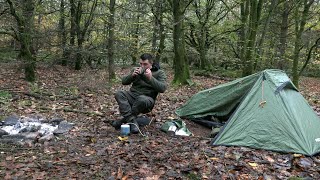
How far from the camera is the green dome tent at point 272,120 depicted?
191 inches

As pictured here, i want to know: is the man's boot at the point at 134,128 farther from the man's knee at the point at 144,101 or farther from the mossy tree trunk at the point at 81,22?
the mossy tree trunk at the point at 81,22

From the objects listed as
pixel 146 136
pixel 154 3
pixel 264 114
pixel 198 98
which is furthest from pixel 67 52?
pixel 264 114

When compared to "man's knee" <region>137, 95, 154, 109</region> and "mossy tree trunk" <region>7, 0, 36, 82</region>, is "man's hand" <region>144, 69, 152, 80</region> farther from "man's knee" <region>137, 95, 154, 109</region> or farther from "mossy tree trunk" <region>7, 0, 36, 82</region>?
"mossy tree trunk" <region>7, 0, 36, 82</region>

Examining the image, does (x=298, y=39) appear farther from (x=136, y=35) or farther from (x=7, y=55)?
(x=7, y=55)

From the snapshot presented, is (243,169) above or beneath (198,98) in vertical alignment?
beneath

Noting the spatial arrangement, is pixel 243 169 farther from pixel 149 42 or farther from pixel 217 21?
pixel 149 42

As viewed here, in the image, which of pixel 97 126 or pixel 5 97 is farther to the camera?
pixel 5 97

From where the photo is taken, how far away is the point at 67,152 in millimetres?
4574

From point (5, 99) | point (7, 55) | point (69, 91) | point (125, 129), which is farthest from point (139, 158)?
point (7, 55)

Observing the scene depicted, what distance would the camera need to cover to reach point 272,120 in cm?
510

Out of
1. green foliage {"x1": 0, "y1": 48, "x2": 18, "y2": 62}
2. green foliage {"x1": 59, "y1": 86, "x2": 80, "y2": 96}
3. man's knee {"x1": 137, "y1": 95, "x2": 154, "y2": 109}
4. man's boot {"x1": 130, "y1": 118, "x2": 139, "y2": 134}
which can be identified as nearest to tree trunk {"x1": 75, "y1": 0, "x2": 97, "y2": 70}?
green foliage {"x1": 0, "y1": 48, "x2": 18, "y2": 62}

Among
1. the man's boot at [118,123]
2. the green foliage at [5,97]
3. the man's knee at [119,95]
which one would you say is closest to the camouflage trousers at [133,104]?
the man's knee at [119,95]

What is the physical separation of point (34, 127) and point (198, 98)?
3.49 metres

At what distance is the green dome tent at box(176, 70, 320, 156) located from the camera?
485cm
